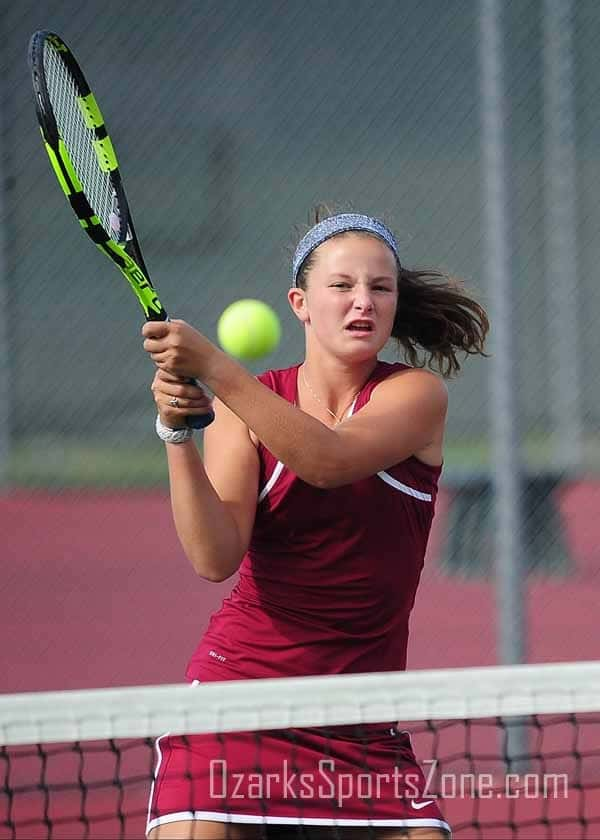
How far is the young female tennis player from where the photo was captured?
199cm

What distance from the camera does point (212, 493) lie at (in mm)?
2016

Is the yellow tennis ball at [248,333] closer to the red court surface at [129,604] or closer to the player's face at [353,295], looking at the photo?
the player's face at [353,295]

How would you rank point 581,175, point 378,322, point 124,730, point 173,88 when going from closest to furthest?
point 124,730 < point 378,322 < point 173,88 < point 581,175

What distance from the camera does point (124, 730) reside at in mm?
1984

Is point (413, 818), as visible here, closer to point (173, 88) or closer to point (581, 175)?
point (173, 88)

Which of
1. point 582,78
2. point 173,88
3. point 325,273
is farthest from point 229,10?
point 325,273

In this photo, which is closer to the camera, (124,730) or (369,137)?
(124,730)

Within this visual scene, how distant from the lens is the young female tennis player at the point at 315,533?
6.52 ft

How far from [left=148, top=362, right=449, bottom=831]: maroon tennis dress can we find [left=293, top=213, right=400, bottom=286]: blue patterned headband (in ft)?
0.86

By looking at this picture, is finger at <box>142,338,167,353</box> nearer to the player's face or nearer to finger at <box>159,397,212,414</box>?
finger at <box>159,397,212,414</box>

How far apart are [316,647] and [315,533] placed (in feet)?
0.56

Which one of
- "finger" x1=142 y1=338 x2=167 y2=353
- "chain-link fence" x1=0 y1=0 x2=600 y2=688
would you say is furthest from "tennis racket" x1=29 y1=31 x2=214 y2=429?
"chain-link fence" x1=0 y1=0 x2=600 y2=688

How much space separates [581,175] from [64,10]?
2.32m

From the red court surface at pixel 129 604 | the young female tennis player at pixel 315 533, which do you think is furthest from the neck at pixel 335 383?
the red court surface at pixel 129 604
